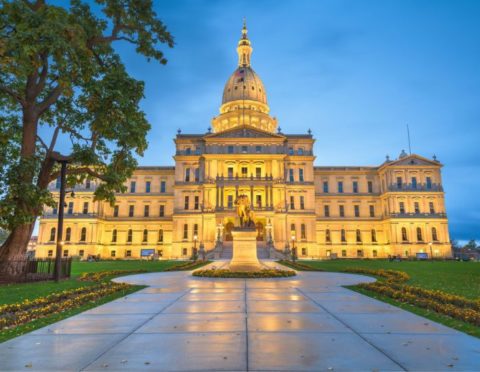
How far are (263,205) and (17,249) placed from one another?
Result: 4587cm

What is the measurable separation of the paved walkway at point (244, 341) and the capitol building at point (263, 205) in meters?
49.8

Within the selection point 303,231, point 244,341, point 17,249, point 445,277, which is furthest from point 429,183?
point 244,341

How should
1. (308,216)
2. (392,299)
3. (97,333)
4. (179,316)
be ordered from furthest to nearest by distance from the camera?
(308,216) → (392,299) → (179,316) → (97,333)

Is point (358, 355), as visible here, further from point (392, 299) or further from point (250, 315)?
point (392, 299)

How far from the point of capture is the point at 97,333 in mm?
6840

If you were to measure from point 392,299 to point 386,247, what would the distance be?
63990mm

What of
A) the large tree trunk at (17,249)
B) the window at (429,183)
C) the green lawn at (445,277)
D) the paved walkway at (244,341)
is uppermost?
the window at (429,183)

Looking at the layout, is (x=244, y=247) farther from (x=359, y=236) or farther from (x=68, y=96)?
(x=359, y=236)

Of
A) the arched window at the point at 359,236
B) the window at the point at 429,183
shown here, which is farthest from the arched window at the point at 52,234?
the window at the point at 429,183

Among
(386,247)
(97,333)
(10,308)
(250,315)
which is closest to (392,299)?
(250,315)

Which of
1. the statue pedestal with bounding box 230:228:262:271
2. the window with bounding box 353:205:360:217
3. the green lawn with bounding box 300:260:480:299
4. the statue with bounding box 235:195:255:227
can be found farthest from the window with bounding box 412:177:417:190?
the statue pedestal with bounding box 230:228:262:271

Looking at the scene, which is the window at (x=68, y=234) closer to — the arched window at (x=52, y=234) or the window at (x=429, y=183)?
the arched window at (x=52, y=234)

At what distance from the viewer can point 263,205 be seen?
6141 cm

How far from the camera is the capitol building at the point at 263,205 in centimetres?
6212
